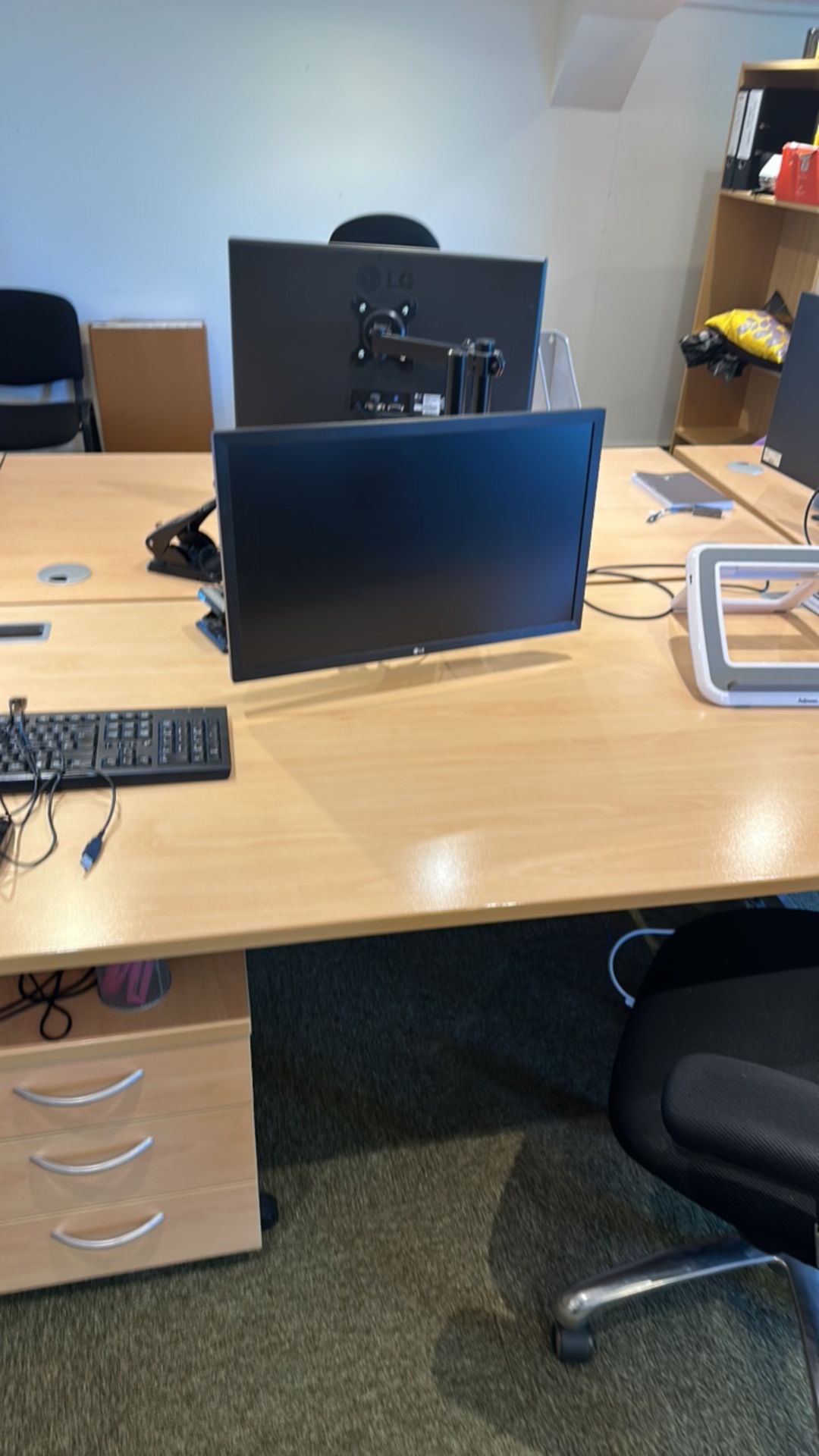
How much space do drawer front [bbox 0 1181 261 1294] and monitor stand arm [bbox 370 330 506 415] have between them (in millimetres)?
1197

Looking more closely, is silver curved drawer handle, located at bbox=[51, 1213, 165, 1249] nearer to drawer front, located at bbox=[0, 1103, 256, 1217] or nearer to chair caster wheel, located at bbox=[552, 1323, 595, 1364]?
drawer front, located at bbox=[0, 1103, 256, 1217]

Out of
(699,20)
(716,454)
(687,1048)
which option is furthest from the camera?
(699,20)

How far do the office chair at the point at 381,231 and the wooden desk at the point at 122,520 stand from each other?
80cm

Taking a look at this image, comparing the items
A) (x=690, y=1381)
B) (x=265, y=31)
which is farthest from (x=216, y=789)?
(x=265, y=31)

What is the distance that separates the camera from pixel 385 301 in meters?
1.56

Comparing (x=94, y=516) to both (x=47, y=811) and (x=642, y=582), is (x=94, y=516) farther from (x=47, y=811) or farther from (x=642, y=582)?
(x=642, y=582)

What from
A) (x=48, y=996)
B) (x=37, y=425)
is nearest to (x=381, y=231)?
(x=37, y=425)

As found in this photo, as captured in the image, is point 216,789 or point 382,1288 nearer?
point 216,789

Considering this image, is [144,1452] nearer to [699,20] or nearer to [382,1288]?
[382,1288]

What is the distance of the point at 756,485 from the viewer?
2.26 meters

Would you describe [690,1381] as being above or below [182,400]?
below

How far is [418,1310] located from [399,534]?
3.60ft

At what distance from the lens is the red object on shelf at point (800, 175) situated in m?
2.96

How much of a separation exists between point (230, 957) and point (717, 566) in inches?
37.1
